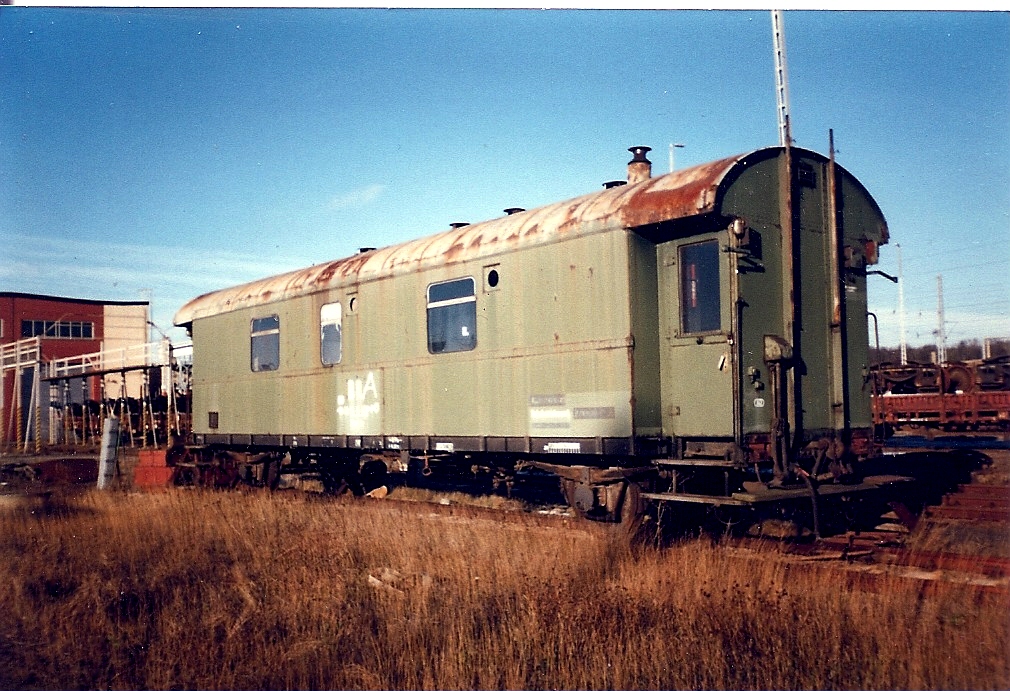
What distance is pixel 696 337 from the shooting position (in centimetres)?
826

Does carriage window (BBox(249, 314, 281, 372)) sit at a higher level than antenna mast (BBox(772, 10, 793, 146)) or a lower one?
lower

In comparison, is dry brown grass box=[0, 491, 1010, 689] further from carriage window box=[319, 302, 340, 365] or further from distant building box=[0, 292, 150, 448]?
distant building box=[0, 292, 150, 448]

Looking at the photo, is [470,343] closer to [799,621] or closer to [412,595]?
[412,595]

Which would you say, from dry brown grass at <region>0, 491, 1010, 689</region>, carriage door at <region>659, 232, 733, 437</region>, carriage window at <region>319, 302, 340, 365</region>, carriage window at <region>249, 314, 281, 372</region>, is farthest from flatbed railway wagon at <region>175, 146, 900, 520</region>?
carriage window at <region>249, 314, 281, 372</region>

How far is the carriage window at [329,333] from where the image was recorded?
1241cm

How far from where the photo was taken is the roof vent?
10.2 meters

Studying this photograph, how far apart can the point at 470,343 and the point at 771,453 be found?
3.70 m

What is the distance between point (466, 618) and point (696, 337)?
12.4 ft

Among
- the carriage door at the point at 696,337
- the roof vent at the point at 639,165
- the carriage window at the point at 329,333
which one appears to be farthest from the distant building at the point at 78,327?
the carriage door at the point at 696,337

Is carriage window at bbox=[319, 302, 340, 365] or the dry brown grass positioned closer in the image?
the dry brown grass

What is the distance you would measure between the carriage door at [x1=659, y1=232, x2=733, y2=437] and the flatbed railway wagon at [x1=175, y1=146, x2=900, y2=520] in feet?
0.06

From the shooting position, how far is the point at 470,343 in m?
10.1

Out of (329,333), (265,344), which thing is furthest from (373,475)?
(265,344)

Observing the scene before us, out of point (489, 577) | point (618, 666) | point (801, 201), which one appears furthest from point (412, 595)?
point (801, 201)
